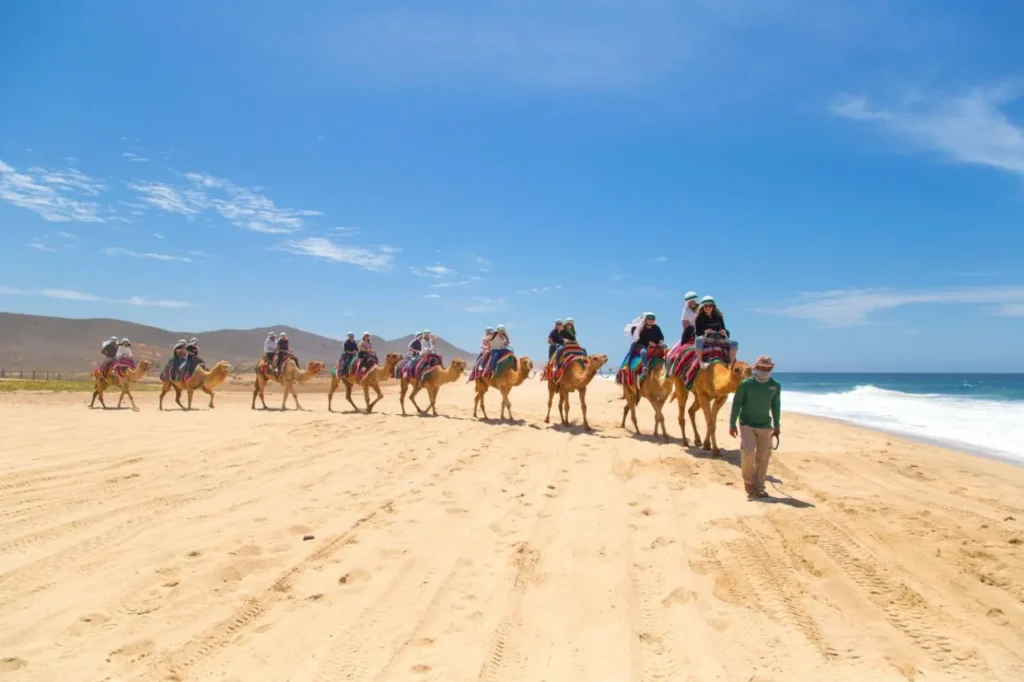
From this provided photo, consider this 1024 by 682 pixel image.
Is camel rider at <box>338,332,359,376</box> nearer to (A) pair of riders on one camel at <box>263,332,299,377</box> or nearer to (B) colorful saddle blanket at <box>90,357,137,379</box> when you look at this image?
(A) pair of riders on one camel at <box>263,332,299,377</box>

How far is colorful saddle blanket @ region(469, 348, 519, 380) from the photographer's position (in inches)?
667

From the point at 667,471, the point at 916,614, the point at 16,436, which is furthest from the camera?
the point at 16,436

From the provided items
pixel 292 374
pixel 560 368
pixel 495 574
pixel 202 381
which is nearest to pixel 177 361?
pixel 202 381

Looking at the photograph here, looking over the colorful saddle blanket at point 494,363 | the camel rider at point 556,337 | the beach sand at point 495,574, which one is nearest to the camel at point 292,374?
the colorful saddle blanket at point 494,363

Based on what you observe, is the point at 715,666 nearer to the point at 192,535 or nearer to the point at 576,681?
the point at 576,681

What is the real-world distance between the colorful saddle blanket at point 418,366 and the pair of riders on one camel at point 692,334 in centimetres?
729

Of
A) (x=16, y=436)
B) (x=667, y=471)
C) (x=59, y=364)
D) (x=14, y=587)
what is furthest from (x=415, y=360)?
(x=59, y=364)

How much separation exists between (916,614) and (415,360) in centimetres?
1662

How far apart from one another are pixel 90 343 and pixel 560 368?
308ft

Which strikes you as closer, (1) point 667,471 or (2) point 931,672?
(2) point 931,672

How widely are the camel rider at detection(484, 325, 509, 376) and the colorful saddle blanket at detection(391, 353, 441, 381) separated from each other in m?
2.54

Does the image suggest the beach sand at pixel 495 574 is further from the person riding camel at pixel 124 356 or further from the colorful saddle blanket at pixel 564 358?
the person riding camel at pixel 124 356

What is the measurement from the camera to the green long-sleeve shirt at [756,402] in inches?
310

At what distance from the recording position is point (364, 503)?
24.4 ft
